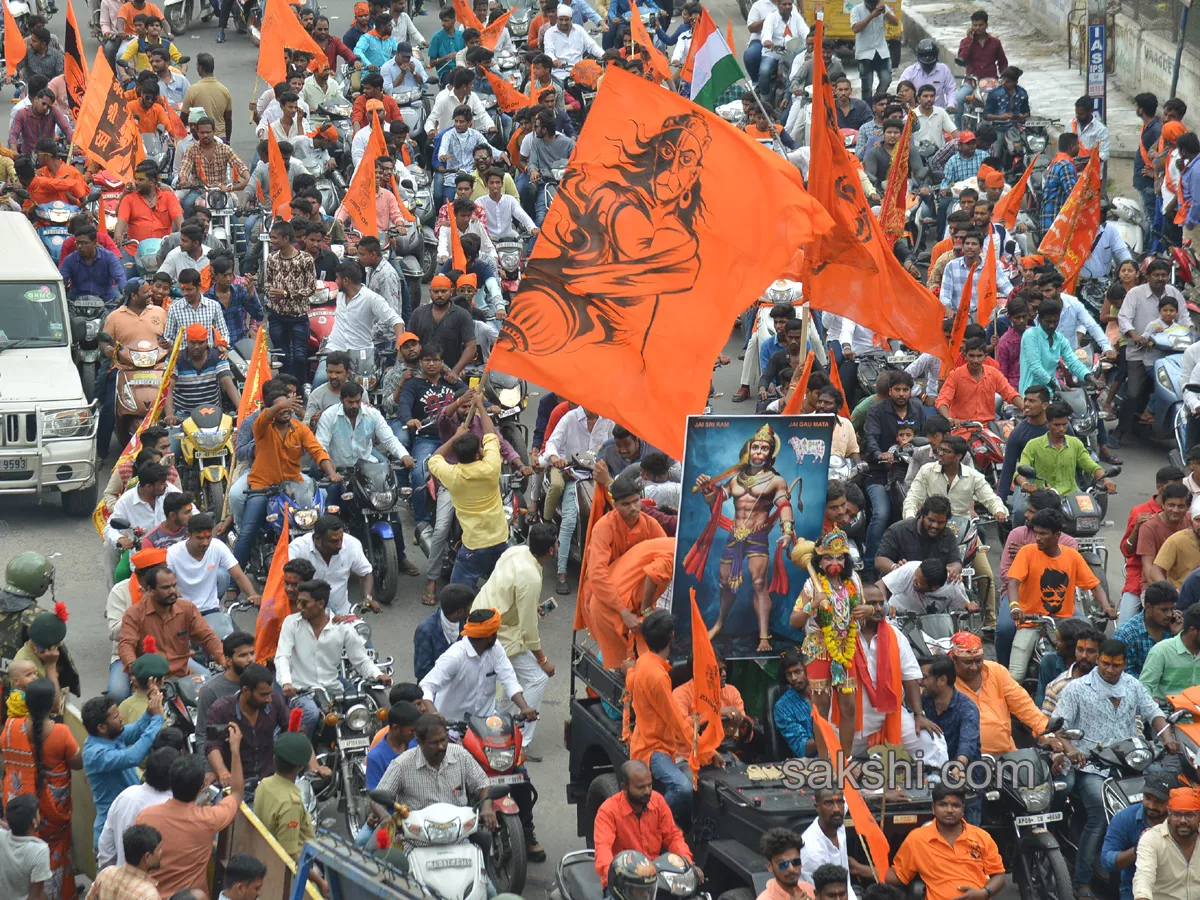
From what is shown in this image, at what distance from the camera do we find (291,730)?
12.6m

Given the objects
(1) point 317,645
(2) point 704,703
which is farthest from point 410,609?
(2) point 704,703

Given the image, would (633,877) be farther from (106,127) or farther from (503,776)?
(106,127)

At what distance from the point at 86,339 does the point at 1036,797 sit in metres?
10.5

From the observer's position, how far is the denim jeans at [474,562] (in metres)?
16.1

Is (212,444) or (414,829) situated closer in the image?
(414,829)

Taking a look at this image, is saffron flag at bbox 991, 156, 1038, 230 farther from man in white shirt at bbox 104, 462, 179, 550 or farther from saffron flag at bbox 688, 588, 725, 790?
saffron flag at bbox 688, 588, 725, 790

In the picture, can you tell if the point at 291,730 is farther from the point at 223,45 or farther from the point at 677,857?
the point at 223,45

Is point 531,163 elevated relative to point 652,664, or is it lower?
elevated

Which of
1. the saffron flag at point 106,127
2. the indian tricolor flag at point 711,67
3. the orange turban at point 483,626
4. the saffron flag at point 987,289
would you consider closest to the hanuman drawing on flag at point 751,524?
the orange turban at point 483,626

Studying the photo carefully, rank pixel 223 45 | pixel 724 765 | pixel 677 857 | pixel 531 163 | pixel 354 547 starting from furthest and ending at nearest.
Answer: pixel 223 45
pixel 531 163
pixel 354 547
pixel 724 765
pixel 677 857

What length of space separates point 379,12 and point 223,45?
591 cm

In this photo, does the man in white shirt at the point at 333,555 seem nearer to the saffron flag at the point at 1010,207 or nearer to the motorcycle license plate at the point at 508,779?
the motorcycle license plate at the point at 508,779

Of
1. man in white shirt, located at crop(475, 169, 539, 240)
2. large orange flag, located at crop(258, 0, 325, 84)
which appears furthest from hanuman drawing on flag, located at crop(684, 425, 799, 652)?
large orange flag, located at crop(258, 0, 325, 84)

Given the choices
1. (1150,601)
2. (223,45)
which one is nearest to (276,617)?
(1150,601)
